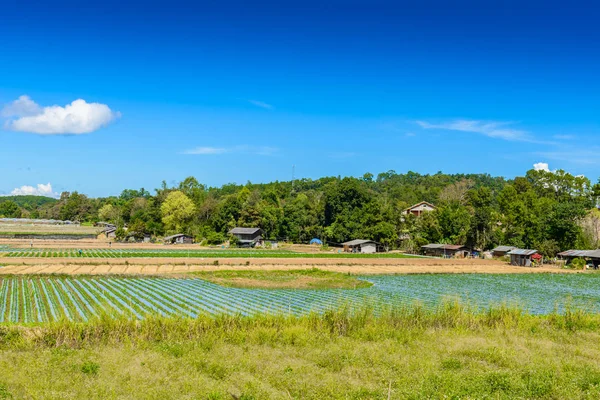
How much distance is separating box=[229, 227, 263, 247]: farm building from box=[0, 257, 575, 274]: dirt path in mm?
23308

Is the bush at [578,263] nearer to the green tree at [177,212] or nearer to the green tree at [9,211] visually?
the green tree at [177,212]

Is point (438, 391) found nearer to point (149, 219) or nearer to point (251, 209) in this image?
point (251, 209)

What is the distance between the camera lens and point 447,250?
66938 mm

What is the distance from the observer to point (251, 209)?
82.2 m

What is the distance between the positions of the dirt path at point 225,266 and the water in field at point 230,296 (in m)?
4.48

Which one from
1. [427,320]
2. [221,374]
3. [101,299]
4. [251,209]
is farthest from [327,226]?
[221,374]

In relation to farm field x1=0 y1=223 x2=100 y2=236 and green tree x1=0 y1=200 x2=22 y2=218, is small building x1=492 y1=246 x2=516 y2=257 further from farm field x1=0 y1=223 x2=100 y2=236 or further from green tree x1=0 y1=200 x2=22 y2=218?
green tree x1=0 y1=200 x2=22 y2=218

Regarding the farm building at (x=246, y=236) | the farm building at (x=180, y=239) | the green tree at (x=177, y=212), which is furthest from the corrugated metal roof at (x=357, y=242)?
the green tree at (x=177, y=212)

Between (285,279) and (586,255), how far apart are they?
3527 cm

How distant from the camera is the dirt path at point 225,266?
39.6m

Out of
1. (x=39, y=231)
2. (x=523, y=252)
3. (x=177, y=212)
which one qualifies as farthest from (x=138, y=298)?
(x=39, y=231)

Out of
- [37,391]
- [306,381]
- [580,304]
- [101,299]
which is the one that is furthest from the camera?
[580,304]

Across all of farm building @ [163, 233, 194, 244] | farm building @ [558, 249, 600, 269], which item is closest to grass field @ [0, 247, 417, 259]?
farm building @ [163, 233, 194, 244]

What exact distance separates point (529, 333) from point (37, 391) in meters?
15.8
